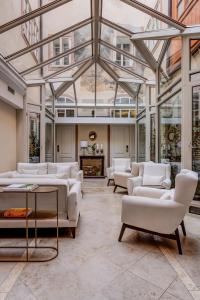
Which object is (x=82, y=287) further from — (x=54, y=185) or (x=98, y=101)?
(x=98, y=101)

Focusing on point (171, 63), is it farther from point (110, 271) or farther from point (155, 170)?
point (110, 271)

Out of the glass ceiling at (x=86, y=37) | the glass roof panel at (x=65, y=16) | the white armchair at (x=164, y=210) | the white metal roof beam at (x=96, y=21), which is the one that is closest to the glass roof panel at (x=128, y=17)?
the glass ceiling at (x=86, y=37)

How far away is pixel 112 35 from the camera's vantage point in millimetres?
6047

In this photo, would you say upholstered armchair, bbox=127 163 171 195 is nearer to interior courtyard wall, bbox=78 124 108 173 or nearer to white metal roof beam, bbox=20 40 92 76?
white metal roof beam, bbox=20 40 92 76

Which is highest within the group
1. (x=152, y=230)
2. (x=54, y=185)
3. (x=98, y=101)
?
(x=98, y=101)

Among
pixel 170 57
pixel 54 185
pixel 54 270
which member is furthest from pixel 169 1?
pixel 54 270

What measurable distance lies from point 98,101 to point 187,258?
8093 millimetres

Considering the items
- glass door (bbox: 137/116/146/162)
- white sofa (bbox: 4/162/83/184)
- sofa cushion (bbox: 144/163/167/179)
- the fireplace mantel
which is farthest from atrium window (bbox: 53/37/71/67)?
the fireplace mantel

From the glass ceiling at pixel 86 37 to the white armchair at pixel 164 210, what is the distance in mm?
3108

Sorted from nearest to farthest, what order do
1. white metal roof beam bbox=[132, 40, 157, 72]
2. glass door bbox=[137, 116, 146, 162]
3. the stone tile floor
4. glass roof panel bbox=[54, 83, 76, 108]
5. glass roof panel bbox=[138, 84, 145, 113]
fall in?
the stone tile floor, white metal roof beam bbox=[132, 40, 157, 72], glass roof panel bbox=[138, 84, 145, 113], glass door bbox=[137, 116, 146, 162], glass roof panel bbox=[54, 83, 76, 108]

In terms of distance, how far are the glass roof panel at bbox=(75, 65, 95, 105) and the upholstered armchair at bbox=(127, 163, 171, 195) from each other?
15.8ft

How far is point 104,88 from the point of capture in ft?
30.6

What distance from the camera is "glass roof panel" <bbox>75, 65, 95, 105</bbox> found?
8.59m

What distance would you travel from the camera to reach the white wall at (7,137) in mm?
5461
